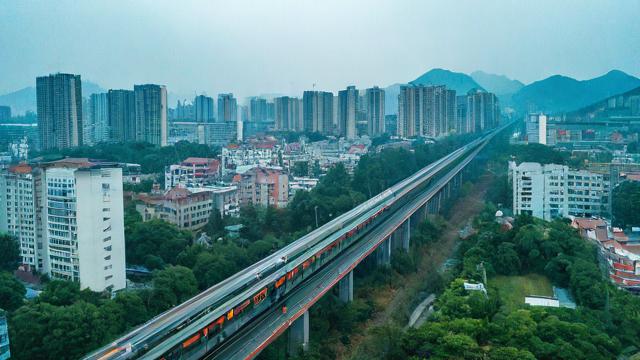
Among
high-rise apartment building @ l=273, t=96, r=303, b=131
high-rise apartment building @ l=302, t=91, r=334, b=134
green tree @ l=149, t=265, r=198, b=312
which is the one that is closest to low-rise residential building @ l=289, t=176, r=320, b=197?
green tree @ l=149, t=265, r=198, b=312

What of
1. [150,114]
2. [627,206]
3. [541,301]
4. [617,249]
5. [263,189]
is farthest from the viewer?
[150,114]

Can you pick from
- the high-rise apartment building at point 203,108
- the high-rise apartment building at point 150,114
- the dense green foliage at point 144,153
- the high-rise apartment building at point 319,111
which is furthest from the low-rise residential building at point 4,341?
the high-rise apartment building at point 203,108

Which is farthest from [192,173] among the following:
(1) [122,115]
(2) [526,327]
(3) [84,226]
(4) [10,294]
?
(2) [526,327]

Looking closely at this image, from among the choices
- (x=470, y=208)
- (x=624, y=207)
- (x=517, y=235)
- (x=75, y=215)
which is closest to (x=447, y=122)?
(x=470, y=208)

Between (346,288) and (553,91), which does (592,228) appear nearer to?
(346,288)

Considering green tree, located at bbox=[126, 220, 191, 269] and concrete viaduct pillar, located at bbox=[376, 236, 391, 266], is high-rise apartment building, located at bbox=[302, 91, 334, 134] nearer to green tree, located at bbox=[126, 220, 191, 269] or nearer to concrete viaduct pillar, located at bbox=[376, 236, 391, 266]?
concrete viaduct pillar, located at bbox=[376, 236, 391, 266]

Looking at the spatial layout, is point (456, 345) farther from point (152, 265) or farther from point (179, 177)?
point (179, 177)

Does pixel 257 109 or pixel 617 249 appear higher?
pixel 257 109
